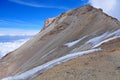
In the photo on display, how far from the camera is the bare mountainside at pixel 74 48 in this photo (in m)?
25.7

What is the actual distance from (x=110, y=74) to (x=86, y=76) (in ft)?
6.51

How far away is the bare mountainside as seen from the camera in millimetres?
25673

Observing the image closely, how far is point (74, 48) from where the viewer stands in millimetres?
46906

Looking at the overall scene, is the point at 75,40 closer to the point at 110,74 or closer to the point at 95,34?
the point at 95,34

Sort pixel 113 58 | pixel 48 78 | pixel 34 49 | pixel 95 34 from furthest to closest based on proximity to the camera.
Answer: pixel 34 49 < pixel 95 34 < pixel 113 58 < pixel 48 78

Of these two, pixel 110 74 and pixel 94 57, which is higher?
pixel 94 57

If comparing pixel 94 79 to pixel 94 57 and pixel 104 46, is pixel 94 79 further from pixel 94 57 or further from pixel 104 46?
pixel 104 46

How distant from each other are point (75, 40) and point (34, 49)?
12.8 meters

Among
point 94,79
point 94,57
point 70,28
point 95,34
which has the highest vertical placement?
point 70,28

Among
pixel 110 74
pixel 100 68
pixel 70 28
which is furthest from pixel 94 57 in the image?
pixel 70 28

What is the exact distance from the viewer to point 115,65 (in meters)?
24.9

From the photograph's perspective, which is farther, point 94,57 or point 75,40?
point 75,40

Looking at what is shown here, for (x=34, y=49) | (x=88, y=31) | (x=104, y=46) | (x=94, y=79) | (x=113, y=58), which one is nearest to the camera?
(x=94, y=79)

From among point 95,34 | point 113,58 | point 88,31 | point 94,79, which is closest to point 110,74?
point 94,79
